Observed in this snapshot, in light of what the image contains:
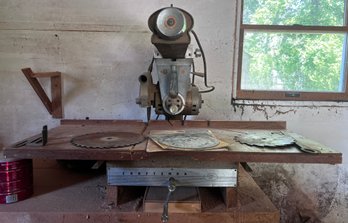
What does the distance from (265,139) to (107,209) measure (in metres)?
0.70

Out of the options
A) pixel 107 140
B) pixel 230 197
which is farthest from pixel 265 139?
pixel 107 140

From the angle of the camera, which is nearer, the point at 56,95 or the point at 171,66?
the point at 171,66

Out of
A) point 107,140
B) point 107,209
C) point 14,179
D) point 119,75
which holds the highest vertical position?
point 119,75

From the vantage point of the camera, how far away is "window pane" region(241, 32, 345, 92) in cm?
189

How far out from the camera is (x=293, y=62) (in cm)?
190

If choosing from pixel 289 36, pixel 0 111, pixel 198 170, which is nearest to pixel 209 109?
pixel 289 36

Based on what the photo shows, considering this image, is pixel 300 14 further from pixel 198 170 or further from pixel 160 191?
pixel 160 191

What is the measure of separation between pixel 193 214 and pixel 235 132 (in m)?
0.46

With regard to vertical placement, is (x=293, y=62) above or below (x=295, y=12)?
below

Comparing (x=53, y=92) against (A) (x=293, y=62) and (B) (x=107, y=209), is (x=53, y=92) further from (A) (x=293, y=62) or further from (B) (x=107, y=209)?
(A) (x=293, y=62)

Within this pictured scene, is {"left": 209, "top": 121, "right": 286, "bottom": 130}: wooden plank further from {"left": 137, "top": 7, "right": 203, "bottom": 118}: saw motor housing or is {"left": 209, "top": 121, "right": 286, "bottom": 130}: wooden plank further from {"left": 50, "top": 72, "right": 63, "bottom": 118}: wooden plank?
{"left": 50, "top": 72, "right": 63, "bottom": 118}: wooden plank

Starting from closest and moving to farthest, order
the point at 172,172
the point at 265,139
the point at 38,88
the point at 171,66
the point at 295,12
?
the point at 172,172 → the point at 265,139 → the point at 171,66 → the point at 38,88 → the point at 295,12

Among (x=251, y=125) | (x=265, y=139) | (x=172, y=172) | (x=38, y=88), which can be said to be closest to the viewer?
(x=172, y=172)

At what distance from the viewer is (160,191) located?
3.91 ft
